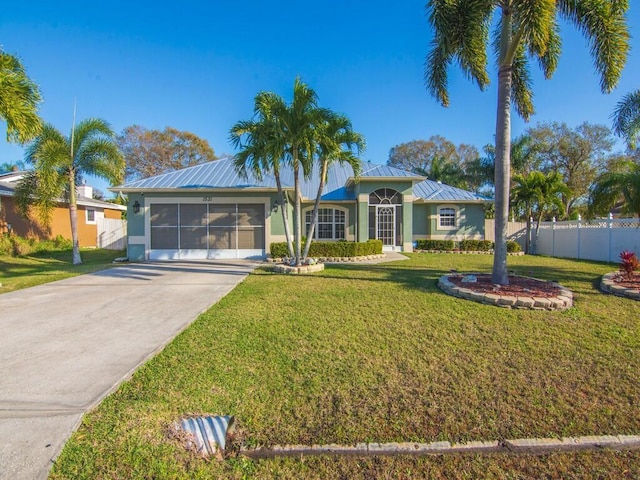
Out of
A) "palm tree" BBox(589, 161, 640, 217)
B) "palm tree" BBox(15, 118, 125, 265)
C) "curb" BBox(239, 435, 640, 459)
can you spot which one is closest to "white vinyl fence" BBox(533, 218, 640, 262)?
"palm tree" BBox(589, 161, 640, 217)

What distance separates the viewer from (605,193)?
37.2 ft

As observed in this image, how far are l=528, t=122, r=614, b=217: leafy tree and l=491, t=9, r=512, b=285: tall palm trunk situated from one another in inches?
1091

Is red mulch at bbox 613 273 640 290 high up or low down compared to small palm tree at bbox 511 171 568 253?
down

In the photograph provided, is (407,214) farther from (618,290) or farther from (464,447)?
(464,447)

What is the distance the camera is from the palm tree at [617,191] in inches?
420

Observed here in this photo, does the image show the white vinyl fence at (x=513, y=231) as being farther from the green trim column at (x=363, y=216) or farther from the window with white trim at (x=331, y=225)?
the window with white trim at (x=331, y=225)

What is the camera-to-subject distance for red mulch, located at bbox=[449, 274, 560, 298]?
6934 mm

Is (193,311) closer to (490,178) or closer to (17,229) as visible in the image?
(17,229)

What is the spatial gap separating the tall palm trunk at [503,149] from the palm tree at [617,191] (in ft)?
20.6

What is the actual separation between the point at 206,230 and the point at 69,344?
10678 millimetres

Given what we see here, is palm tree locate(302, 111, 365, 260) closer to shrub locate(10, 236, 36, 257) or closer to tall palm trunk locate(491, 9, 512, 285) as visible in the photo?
tall palm trunk locate(491, 9, 512, 285)

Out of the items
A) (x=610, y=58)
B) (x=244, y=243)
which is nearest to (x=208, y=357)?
(x=610, y=58)

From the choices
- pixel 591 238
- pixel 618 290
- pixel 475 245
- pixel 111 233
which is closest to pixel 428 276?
pixel 618 290

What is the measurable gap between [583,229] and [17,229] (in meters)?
27.9
